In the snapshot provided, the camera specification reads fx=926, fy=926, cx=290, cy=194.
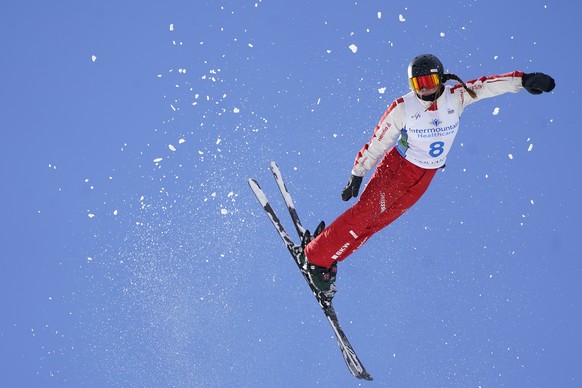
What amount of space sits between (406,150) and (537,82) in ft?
2.28

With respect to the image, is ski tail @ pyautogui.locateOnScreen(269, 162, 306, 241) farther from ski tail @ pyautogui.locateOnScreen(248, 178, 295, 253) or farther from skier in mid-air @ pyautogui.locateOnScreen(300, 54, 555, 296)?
skier in mid-air @ pyautogui.locateOnScreen(300, 54, 555, 296)

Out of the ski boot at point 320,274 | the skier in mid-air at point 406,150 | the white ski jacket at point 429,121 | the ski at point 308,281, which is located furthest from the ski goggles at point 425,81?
the ski at point 308,281

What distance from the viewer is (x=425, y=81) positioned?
4.04 metres

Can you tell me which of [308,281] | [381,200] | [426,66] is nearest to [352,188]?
[381,200]

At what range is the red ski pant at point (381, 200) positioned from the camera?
14.4 feet

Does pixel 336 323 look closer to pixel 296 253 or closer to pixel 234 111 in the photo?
pixel 296 253

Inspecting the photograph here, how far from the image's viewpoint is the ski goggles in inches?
159

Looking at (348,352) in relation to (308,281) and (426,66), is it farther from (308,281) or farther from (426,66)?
(426,66)

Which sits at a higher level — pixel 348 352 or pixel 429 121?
pixel 429 121

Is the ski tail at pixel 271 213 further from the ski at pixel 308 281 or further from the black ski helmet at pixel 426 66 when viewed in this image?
the black ski helmet at pixel 426 66

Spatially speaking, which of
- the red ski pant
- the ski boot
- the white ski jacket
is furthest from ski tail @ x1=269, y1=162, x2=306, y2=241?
the white ski jacket

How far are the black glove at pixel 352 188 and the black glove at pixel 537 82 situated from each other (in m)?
0.91

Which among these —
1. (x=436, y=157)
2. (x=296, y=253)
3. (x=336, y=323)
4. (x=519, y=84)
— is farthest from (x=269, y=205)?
(x=519, y=84)

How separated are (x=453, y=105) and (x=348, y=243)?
2.73 ft
